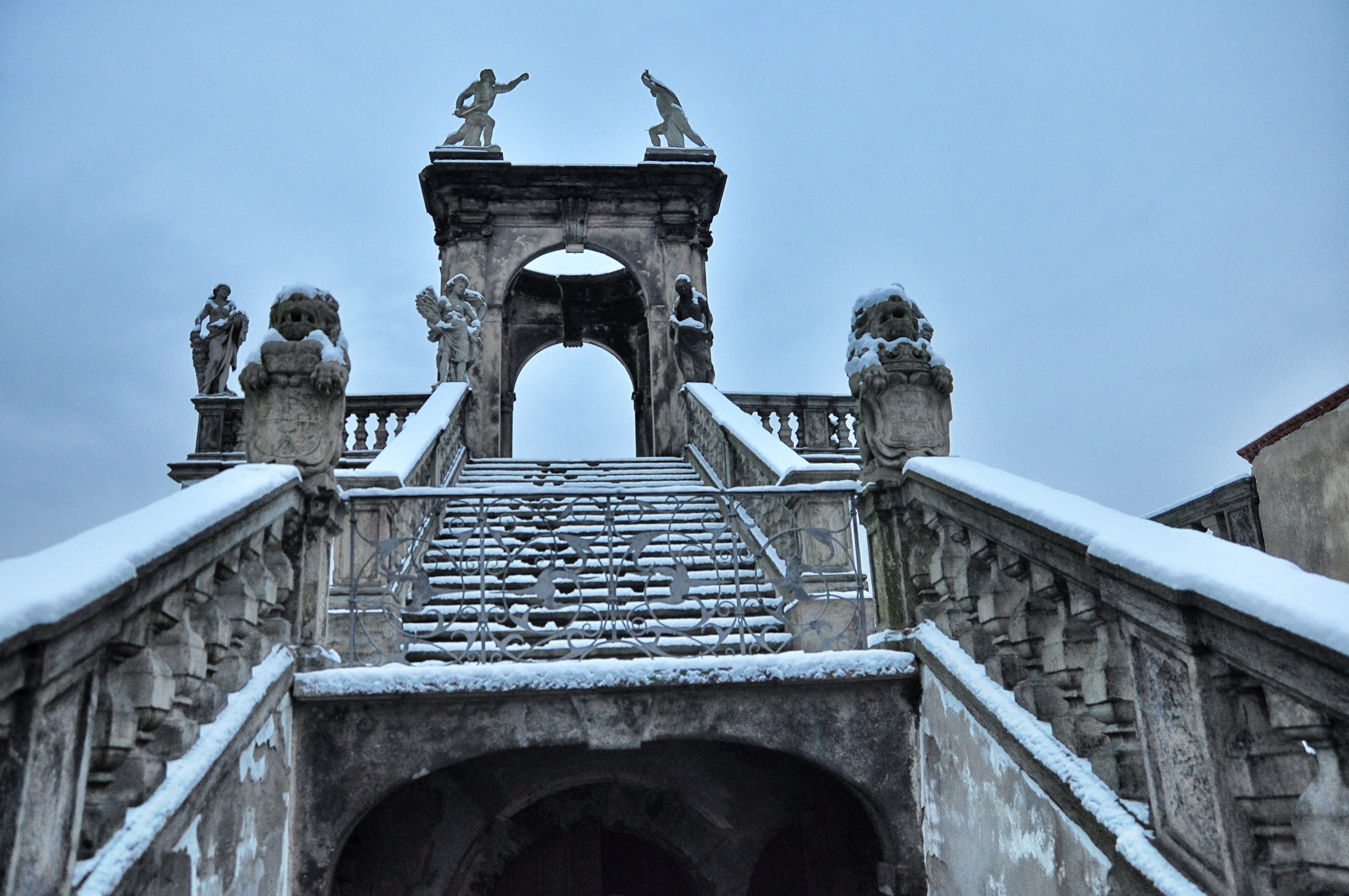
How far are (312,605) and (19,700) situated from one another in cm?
238

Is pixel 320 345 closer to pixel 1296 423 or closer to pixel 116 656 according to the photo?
pixel 116 656

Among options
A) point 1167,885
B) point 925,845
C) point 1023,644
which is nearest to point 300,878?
point 925,845

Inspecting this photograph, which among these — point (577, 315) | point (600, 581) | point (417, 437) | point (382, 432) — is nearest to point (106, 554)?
point (600, 581)

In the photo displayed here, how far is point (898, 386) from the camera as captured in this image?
4926 mm

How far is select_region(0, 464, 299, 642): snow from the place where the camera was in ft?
7.88

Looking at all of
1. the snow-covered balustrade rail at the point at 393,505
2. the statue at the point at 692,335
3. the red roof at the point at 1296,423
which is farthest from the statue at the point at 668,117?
the red roof at the point at 1296,423

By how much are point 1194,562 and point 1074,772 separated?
3.23ft

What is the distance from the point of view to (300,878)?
14.8 ft

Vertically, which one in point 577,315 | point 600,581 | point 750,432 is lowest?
point 600,581

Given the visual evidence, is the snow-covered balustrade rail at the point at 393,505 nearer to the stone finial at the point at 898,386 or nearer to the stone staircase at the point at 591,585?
the stone staircase at the point at 591,585

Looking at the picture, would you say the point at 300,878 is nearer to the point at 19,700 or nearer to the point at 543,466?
the point at 19,700

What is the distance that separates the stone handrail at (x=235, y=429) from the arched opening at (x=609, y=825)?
743 centimetres

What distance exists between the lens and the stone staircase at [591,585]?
17.1 ft

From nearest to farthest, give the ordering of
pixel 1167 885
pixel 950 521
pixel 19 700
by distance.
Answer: pixel 19 700 < pixel 1167 885 < pixel 950 521
